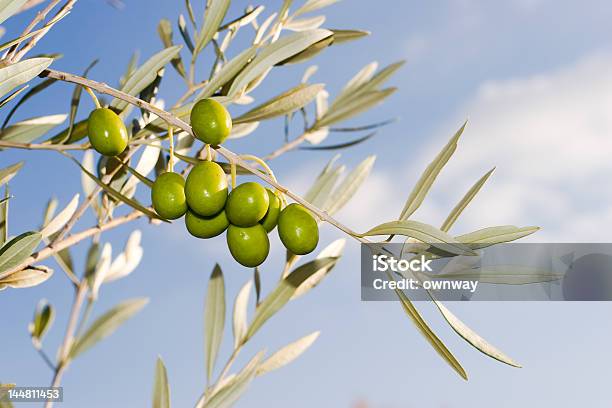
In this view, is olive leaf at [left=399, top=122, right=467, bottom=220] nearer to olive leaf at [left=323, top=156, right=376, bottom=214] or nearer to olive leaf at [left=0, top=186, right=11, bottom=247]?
olive leaf at [left=323, top=156, right=376, bottom=214]

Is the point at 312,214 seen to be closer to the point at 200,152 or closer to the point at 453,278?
the point at 453,278

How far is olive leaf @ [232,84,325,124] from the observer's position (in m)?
1.45

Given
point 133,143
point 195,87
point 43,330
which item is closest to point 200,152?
point 195,87

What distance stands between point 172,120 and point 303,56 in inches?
27.8

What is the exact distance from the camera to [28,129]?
1688 mm

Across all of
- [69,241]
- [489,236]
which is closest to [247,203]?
[489,236]

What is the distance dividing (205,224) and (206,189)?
0.09 m

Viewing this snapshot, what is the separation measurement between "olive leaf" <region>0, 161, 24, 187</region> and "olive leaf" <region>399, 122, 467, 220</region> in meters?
0.93

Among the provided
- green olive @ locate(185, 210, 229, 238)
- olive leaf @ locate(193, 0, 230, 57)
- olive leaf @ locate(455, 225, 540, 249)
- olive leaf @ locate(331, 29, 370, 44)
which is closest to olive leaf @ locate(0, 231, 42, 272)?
green olive @ locate(185, 210, 229, 238)

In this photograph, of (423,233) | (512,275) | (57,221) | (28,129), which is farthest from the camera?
(57,221)

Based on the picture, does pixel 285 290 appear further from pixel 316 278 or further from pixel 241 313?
pixel 241 313

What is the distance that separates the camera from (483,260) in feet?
4.14

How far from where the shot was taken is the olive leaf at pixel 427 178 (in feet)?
3.86

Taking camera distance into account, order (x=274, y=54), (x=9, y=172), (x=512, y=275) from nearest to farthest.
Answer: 1. (x=512, y=275)
2. (x=274, y=54)
3. (x=9, y=172)
